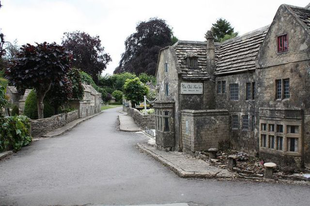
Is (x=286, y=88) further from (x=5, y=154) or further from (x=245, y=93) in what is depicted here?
(x=5, y=154)

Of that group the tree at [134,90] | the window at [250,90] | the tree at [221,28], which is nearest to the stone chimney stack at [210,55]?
the window at [250,90]

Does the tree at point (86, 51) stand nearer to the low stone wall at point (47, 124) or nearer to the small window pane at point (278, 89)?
the low stone wall at point (47, 124)

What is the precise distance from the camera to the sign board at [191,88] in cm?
1486

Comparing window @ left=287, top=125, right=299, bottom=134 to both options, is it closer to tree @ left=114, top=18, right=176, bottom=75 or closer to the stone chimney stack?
the stone chimney stack

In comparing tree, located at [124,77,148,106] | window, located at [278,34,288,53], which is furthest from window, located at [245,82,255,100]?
tree, located at [124,77,148,106]

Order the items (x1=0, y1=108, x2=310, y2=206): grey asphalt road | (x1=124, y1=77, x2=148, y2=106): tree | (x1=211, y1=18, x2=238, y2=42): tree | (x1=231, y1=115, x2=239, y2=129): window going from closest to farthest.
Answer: (x1=0, y1=108, x2=310, y2=206): grey asphalt road, (x1=231, y1=115, x2=239, y2=129): window, (x1=124, y1=77, x2=148, y2=106): tree, (x1=211, y1=18, x2=238, y2=42): tree

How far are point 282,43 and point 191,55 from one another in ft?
16.8

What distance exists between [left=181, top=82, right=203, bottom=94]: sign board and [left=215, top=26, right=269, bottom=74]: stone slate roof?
1.18 m

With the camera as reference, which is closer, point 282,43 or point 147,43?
point 282,43

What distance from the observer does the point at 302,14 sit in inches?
418

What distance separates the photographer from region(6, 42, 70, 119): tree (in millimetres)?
22500

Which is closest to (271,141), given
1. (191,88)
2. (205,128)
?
(205,128)

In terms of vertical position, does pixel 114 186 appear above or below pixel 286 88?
below

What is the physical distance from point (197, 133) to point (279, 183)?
491 centimetres
